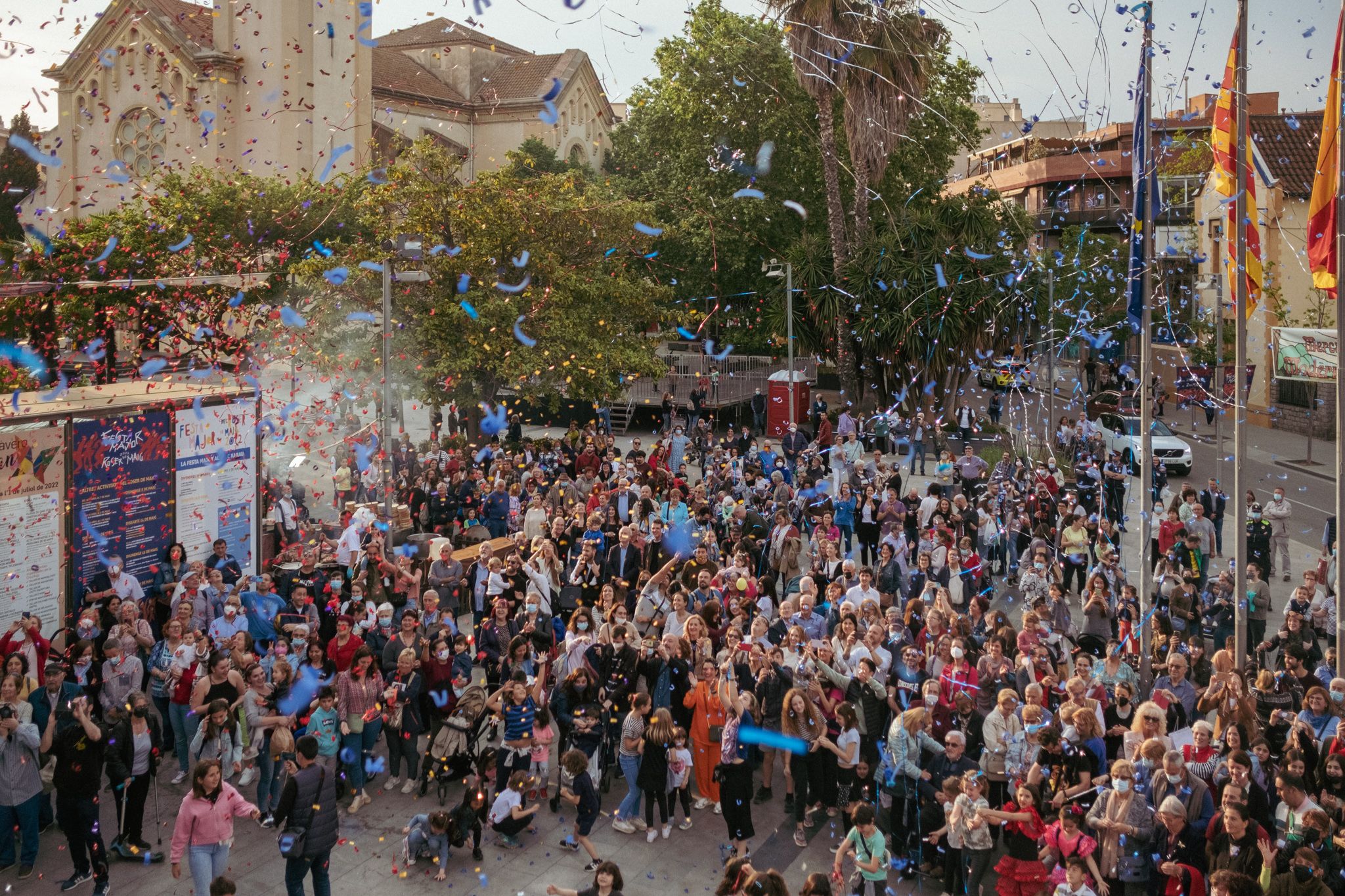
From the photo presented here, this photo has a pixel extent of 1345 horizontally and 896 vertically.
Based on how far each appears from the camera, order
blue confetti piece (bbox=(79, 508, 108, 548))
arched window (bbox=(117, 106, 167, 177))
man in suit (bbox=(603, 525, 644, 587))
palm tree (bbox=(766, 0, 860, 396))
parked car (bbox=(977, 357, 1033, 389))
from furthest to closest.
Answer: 1. arched window (bbox=(117, 106, 167, 177))
2. parked car (bbox=(977, 357, 1033, 389))
3. palm tree (bbox=(766, 0, 860, 396))
4. man in suit (bbox=(603, 525, 644, 587))
5. blue confetti piece (bbox=(79, 508, 108, 548))

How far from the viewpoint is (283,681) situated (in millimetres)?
9523

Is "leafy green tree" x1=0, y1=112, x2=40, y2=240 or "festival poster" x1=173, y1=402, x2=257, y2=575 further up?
"leafy green tree" x1=0, y1=112, x2=40, y2=240

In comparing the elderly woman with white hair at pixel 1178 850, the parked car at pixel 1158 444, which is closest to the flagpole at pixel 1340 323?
the elderly woman with white hair at pixel 1178 850

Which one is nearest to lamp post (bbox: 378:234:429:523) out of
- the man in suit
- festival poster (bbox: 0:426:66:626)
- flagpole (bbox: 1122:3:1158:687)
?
the man in suit

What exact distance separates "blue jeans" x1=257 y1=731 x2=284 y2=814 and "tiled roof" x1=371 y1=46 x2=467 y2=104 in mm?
A: 45034

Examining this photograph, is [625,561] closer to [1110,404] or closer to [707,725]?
[707,725]

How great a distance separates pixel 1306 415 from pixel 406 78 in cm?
3945

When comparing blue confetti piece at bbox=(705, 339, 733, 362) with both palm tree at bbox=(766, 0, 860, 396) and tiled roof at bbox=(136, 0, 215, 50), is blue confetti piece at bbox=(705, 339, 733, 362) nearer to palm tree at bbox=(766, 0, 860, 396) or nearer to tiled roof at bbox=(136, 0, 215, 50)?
Result: palm tree at bbox=(766, 0, 860, 396)

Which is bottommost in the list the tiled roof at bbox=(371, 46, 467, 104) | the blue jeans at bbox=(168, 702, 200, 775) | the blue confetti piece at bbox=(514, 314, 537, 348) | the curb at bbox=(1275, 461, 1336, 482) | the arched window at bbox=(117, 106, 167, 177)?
the blue jeans at bbox=(168, 702, 200, 775)

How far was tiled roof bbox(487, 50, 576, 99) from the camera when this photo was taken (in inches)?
2117

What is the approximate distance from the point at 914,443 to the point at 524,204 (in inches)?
405

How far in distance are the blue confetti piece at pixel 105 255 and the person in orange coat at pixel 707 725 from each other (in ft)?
73.0

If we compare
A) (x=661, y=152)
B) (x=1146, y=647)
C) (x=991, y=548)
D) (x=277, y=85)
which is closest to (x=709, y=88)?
(x=661, y=152)

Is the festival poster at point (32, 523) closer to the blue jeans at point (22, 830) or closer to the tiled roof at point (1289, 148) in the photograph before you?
the blue jeans at point (22, 830)
